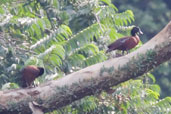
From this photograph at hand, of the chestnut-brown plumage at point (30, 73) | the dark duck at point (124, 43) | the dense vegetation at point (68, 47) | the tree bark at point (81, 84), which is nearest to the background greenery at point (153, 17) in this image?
the dense vegetation at point (68, 47)

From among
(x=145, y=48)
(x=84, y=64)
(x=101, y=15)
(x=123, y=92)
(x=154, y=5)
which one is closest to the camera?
(x=145, y=48)

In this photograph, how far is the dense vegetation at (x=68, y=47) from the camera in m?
7.45

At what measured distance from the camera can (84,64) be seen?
777cm

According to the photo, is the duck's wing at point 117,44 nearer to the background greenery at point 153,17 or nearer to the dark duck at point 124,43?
the dark duck at point 124,43

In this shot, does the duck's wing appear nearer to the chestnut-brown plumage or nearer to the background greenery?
the chestnut-brown plumage

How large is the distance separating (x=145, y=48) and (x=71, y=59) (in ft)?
5.79

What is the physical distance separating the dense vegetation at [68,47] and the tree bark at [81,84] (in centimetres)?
58

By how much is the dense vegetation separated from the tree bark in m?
0.58

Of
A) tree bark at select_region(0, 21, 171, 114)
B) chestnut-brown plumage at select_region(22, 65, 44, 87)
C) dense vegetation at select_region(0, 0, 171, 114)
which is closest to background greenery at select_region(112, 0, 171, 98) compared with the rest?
dense vegetation at select_region(0, 0, 171, 114)

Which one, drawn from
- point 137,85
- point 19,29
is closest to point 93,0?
point 19,29

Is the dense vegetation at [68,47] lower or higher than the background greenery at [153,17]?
higher

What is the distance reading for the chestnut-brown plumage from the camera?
715cm

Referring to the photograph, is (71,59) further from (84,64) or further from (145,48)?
(145,48)

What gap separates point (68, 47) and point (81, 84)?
5.06 ft
